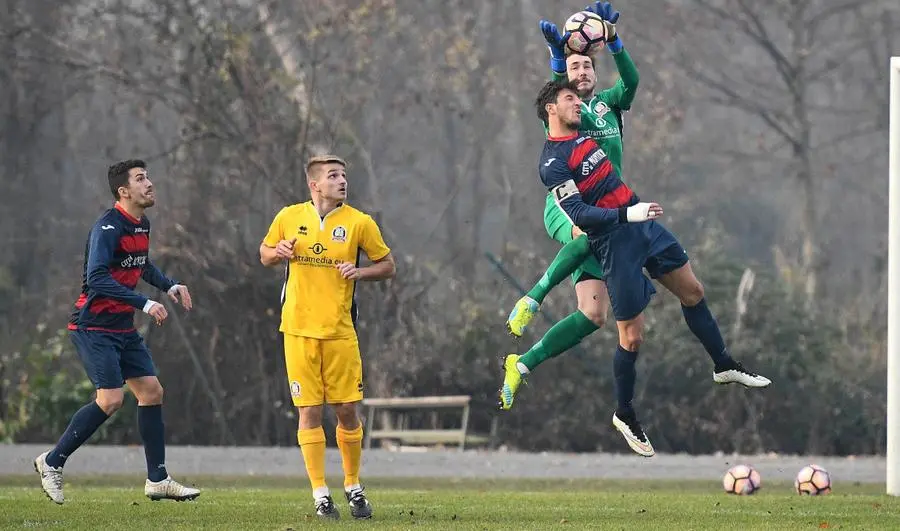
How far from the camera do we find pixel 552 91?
11.0 metres

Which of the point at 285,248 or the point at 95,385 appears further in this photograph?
the point at 95,385

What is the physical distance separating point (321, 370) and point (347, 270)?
2.13 ft

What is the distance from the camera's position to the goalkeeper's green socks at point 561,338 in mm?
11438

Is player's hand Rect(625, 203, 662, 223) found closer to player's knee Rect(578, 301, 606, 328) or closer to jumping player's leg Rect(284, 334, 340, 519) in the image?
player's knee Rect(578, 301, 606, 328)

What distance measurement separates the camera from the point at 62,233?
3522 cm

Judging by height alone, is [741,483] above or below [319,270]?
below

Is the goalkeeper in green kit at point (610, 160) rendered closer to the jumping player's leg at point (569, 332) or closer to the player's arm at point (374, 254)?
the jumping player's leg at point (569, 332)

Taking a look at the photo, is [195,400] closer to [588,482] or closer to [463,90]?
[588,482]

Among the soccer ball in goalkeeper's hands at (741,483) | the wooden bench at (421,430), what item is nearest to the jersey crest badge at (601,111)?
the soccer ball in goalkeeper's hands at (741,483)

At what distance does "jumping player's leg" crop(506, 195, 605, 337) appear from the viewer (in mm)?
11211

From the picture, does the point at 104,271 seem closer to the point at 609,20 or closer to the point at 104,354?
the point at 104,354

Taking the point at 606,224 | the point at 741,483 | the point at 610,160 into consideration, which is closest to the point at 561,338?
the point at 606,224

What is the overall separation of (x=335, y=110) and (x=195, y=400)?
509cm

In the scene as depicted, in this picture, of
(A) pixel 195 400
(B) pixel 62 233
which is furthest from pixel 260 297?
(B) pixel 62 233
